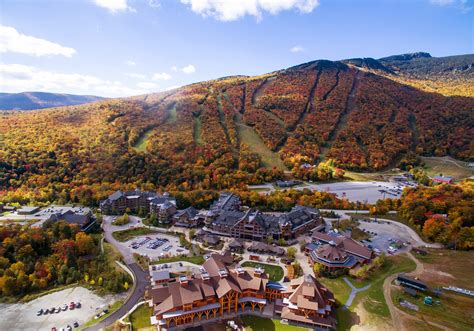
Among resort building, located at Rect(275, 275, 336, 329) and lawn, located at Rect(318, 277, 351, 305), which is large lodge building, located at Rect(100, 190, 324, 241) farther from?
resort building, located at Rect(275, 275, 336, 329)

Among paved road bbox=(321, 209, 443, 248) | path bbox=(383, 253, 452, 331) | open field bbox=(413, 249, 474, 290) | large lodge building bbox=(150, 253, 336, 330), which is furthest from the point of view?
paved road bbox=(321, 209, 443, 248)

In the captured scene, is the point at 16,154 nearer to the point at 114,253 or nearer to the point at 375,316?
the point at 114,253

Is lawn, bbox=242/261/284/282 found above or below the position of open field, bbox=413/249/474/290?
below

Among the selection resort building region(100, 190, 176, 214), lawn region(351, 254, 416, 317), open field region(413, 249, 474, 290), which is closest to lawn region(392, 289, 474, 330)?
lawn region(351, 254, 416, 317)

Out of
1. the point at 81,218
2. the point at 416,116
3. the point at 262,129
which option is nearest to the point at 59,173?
the point at 81,218

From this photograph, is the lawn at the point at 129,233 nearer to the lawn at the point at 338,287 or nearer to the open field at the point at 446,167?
the lawn at the point at 338,287

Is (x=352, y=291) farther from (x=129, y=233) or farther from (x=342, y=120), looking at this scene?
(x=342, y=120)
